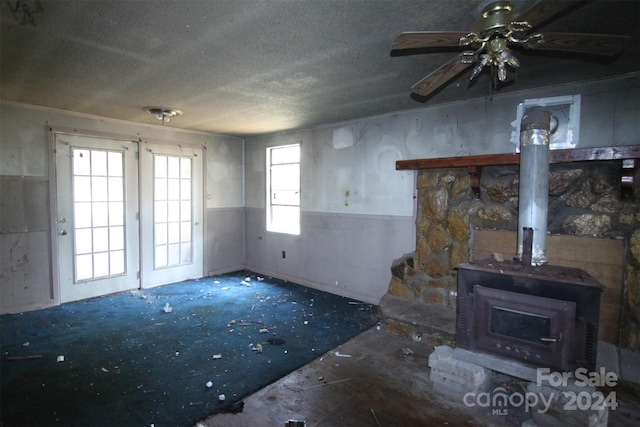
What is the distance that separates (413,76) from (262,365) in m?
2.72

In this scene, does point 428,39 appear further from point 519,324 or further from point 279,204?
point 279,204

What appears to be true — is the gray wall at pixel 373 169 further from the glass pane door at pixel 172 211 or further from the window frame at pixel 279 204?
the glass pane door at pixel 172 211

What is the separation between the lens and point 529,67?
258cm

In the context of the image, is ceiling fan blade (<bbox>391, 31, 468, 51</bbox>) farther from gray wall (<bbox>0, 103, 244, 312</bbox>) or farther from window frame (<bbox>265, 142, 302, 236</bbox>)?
gray wall (<bbox>0, 103, 244, 312</bbox>)

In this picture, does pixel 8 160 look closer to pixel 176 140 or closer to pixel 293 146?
pixel 176 140

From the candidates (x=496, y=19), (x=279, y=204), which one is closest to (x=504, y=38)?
(x=496, y=19)

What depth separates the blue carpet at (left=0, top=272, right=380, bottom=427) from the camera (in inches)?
91.5

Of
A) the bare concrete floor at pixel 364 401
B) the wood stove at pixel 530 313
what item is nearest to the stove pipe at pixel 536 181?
the wood stove at pixel 530 313

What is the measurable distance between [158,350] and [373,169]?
10.0ft

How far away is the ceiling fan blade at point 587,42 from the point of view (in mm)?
1611

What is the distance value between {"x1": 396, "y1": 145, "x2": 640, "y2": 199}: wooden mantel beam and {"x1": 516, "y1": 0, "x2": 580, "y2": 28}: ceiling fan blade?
5.13ft

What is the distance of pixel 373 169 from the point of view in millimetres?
4289

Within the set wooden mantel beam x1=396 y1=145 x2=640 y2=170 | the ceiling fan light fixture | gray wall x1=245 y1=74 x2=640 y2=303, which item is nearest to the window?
gray wall x1=245 y1=74 x2=640 y2=303

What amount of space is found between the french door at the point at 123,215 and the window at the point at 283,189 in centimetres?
114
